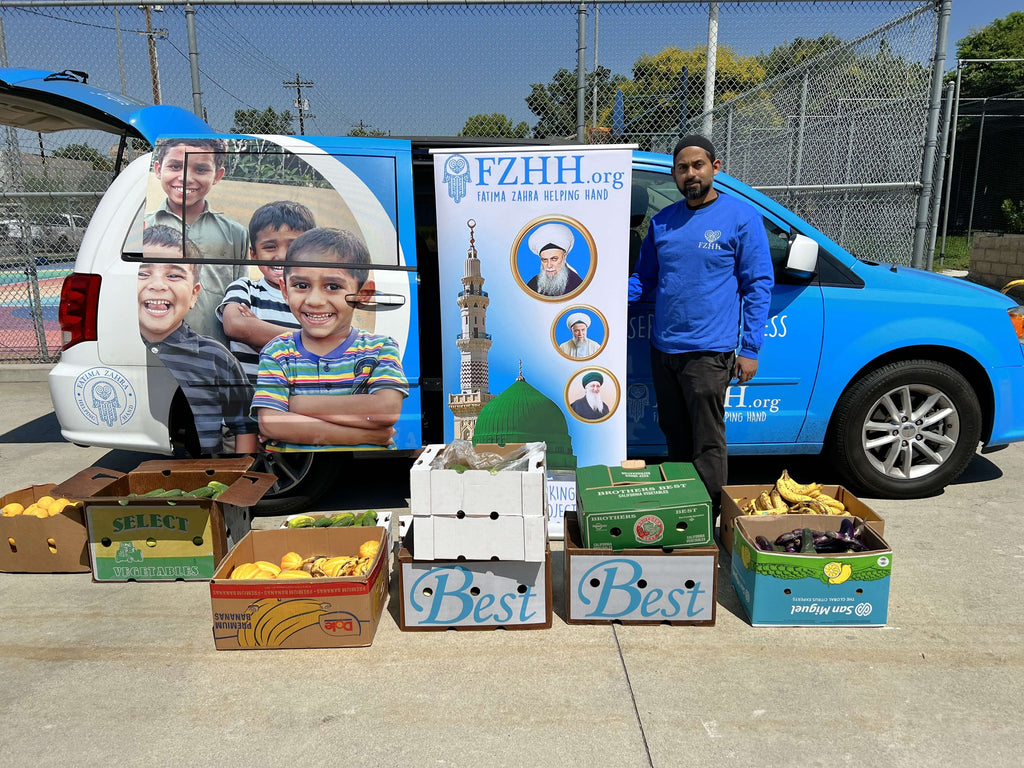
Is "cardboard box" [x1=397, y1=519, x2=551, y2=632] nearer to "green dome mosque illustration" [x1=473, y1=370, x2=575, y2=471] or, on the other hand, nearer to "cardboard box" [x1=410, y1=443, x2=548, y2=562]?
"cardboard box" [x1=410, y1=443, x2=548, y2=562]

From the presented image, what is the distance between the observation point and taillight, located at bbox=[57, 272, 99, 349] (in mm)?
4066

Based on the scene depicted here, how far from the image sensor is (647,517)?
315cm

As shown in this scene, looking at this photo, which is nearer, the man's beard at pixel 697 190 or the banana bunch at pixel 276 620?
the banana bunch at pixel 276 620

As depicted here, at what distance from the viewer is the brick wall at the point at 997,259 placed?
43.4 feet

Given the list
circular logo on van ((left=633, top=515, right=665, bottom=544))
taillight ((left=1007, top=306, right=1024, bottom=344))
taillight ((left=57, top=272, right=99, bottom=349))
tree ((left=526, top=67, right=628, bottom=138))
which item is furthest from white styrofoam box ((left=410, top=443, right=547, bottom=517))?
tree ((left=526, top=67, right=628, bottom=138))

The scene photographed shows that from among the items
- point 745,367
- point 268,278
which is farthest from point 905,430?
point 268,278

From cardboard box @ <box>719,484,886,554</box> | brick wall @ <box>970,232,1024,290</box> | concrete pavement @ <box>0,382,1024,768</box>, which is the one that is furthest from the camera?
brick wall @ <box>970,232,1024,290</box>

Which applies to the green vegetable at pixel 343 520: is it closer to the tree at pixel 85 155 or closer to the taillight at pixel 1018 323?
the taillight at pixel 1018 323

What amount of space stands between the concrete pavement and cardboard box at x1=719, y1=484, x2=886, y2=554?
27 cm

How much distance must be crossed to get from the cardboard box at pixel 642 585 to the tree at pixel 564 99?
186 inches

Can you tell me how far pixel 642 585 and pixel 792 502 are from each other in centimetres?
107

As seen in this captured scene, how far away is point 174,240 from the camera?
3.98m

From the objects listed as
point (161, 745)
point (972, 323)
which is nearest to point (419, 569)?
point (161, 745)

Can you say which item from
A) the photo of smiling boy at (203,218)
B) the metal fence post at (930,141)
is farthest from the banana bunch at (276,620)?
the metal fence post at (930,141)
